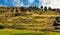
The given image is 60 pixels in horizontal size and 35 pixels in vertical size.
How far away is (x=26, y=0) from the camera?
2.58 m

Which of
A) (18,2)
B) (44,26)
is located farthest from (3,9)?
(44,26)

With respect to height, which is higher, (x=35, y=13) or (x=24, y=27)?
(x=35, y=13)

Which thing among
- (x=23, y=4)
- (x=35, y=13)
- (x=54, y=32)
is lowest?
(x=54, y=32)

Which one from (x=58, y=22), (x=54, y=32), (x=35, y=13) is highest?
(x=35, y=13)

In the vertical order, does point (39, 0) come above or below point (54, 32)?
above

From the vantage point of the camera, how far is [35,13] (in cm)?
256

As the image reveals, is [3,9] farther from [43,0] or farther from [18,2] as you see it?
[43,0]

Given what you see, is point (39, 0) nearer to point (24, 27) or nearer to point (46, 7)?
point (46, 7)

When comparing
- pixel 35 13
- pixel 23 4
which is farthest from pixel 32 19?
pixel 23 4

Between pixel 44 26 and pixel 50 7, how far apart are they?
389 millimetres

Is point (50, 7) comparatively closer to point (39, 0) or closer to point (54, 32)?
point (39, 0)

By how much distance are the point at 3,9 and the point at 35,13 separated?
2.03ft

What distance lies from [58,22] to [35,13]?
1.54 feet

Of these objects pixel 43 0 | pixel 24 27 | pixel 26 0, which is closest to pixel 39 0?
pixel 43 0
